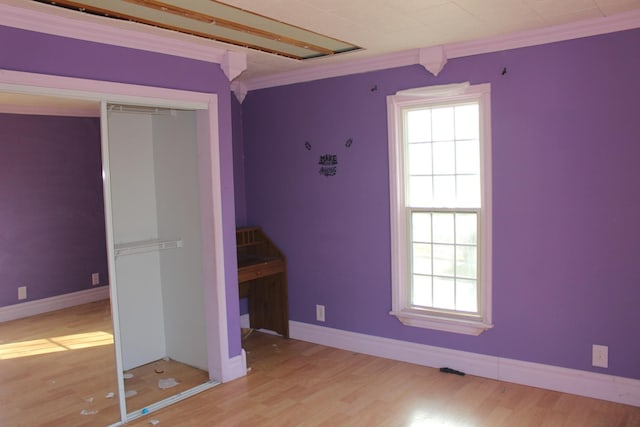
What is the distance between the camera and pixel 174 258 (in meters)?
4.42

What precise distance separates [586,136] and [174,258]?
3273mm

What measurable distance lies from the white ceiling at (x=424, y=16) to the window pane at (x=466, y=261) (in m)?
1.56

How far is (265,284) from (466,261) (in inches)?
80.5

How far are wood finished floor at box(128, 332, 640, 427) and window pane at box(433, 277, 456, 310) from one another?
53 centimetres

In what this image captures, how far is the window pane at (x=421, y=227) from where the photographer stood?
4211mm

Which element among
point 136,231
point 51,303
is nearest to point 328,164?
point 136,231

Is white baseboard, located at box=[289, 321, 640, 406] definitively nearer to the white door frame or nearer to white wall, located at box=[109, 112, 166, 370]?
the white door frame

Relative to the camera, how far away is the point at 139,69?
344 cm

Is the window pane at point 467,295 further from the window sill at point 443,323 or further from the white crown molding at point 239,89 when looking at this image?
the white crown molding at point 239,89

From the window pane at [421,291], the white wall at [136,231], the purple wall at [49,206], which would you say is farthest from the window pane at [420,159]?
the purple wall at [49,206]

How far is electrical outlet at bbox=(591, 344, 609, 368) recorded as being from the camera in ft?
11.4

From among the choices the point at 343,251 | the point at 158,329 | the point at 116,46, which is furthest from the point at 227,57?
the point at 158,329

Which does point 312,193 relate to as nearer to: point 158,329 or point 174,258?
point 174,258

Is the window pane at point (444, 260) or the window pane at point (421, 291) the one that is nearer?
the window pane at point (444, 260)
